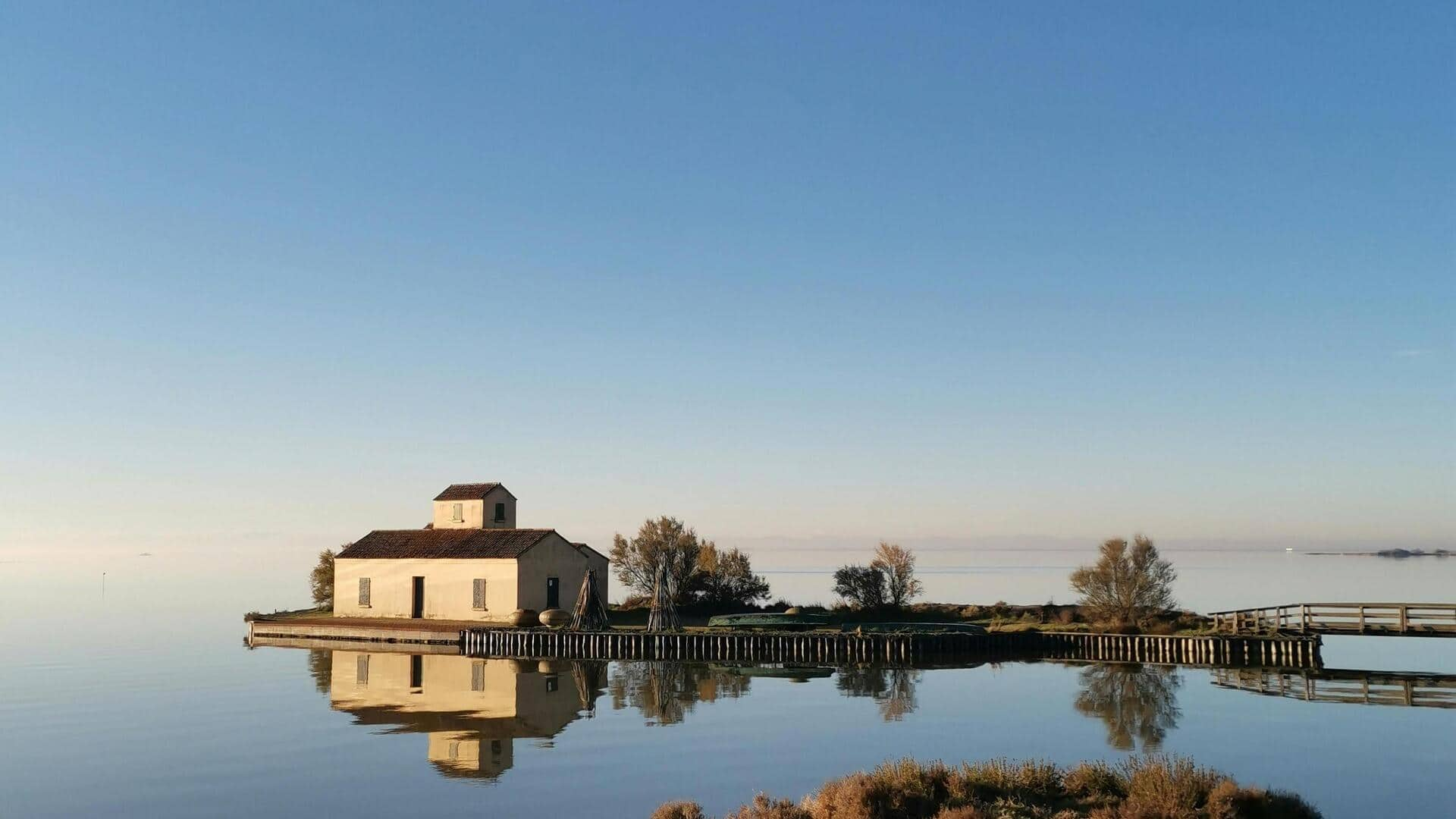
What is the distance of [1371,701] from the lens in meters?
33.8

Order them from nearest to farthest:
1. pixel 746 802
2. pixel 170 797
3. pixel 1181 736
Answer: pixel 746 802 < pixel 170 797 < pixel 1181 736

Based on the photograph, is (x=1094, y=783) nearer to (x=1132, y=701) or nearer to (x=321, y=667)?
(x=1132, y=701)

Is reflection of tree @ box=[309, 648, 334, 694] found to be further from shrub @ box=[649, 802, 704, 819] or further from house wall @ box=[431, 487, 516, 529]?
shrub @ box=[649, 802, 704, 819]

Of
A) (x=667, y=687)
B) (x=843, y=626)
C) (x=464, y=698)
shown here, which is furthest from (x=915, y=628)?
(x=464, y=698)

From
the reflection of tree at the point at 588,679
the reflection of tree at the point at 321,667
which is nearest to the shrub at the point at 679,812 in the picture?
the reflection of tree at the point at 588,679

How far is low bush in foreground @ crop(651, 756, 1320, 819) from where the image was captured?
15.9 meters

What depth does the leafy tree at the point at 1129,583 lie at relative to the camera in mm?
50875

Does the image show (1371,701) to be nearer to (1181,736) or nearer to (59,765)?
(1181,736)

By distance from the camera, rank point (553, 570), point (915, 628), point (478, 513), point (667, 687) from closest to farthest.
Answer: point (667, 687), point (915, 628), point (553, 570), point (478, 513)

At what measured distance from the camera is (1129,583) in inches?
2021

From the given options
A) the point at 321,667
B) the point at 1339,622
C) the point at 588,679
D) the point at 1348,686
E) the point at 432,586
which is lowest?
the point at 1348,686

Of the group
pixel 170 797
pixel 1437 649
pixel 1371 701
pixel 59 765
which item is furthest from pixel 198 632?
pixel 1437 649

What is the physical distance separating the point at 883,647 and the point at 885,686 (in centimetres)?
923

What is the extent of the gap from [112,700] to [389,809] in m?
21.4
